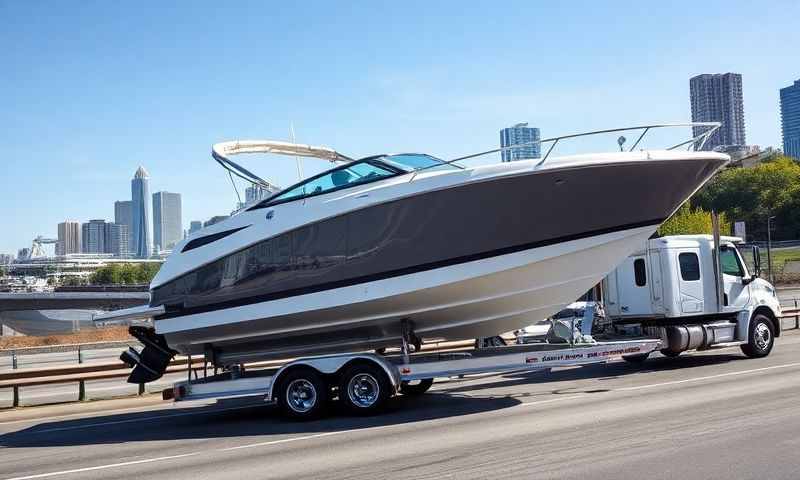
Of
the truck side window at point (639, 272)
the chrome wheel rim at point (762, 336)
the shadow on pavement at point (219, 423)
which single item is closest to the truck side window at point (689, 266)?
the truck side window at point (639, 272)

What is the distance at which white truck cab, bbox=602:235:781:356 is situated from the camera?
14.4 metres

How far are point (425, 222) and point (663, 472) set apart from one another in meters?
5.34

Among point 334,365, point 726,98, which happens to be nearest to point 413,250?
point 334,365

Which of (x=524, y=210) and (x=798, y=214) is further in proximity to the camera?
(x=798, y=214)

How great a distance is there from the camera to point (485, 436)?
8.39 meters

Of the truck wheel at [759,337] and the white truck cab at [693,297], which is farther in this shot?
the truck wheel at [759,337]

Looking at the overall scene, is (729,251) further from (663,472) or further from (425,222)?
(663,472)

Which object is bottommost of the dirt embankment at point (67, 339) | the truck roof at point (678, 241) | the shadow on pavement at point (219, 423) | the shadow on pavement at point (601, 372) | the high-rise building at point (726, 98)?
the shadow on pavement at point (219, 423)

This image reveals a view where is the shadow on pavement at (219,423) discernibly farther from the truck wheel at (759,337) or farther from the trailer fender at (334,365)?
the truck wheel at (759,337)

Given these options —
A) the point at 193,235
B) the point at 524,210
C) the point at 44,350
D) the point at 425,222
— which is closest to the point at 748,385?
the point at 524,210

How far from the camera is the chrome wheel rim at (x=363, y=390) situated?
34.9 ft

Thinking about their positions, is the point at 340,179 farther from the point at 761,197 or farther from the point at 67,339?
the point at 761,197

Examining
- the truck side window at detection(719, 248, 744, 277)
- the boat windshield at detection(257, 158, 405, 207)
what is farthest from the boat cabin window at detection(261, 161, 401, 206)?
the truck side window at detection(719, 248, 744, 277)

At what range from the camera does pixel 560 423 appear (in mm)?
8867
